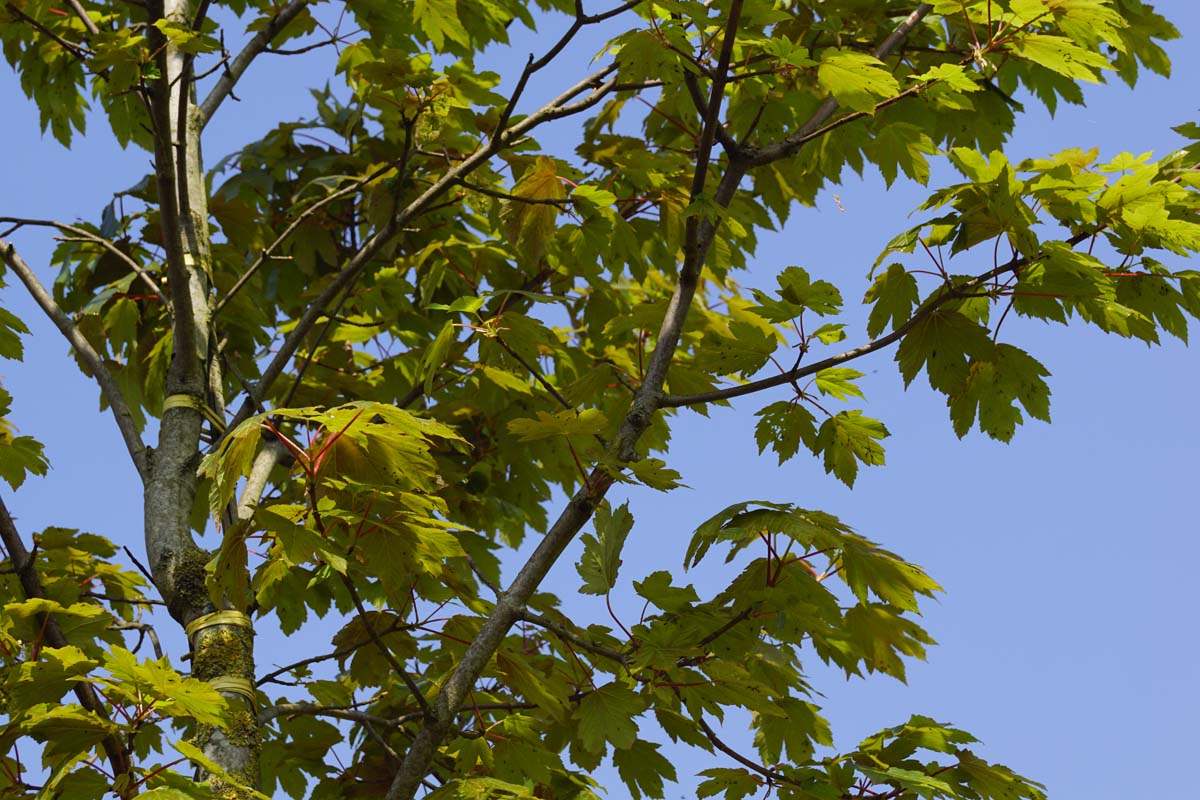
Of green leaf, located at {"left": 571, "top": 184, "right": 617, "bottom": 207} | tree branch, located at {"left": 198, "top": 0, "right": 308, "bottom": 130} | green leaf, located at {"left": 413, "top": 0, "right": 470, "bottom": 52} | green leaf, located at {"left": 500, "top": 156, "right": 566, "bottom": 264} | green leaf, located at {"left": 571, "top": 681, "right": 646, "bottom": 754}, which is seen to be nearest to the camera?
green leaf, located at {"left": 571, "top": 681, "right": 646, "bottom": 754}

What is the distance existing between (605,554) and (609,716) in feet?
1.31

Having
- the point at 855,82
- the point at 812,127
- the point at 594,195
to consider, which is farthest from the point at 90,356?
the point at 855,82

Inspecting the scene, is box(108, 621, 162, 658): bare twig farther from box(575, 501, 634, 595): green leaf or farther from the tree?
box(575, 501, 634, 595): green leaf

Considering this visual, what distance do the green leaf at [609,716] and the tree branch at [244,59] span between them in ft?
10.0

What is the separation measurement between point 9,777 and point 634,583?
1707 millimetres

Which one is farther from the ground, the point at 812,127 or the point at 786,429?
the point at 812,127

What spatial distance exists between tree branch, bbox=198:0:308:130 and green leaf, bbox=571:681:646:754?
305 centimetres

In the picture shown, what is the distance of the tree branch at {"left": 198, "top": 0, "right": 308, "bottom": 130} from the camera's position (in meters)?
4.85

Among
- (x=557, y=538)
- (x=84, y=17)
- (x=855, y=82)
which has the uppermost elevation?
(x=84, y=17)

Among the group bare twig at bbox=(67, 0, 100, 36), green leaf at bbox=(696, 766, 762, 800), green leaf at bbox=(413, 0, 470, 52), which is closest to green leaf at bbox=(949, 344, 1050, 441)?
green leaf at bbox=(696, 766, 762, 800)

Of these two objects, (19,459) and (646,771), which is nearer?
(646,771)

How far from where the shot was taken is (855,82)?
303cm

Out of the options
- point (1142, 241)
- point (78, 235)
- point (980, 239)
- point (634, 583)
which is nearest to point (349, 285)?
point (78, 235)

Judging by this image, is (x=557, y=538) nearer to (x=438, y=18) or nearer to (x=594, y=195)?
(x=594, y=195)
